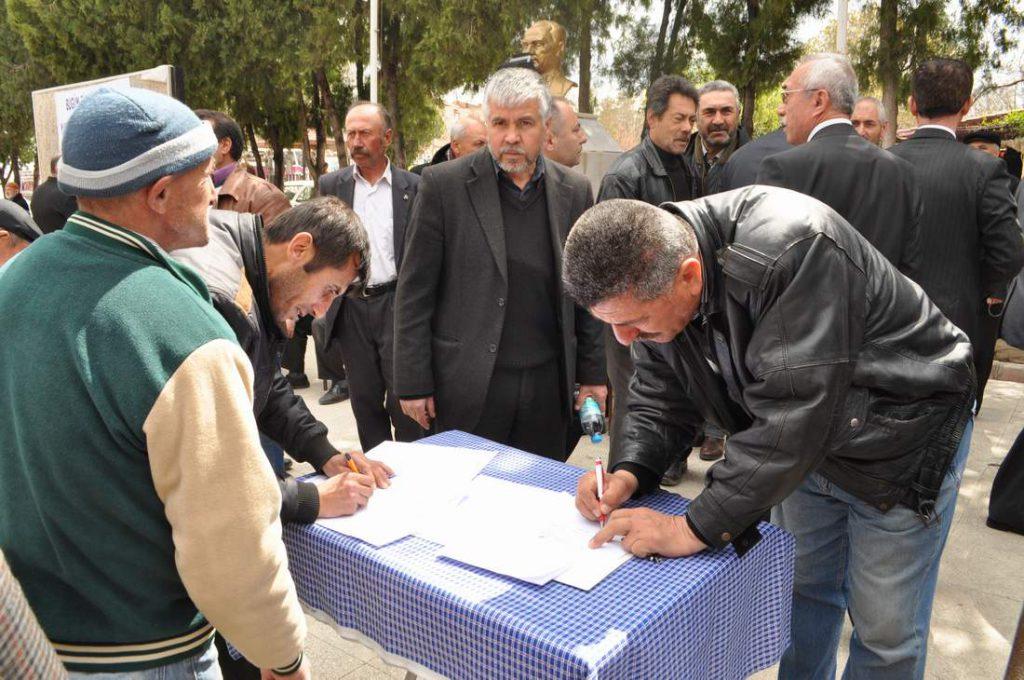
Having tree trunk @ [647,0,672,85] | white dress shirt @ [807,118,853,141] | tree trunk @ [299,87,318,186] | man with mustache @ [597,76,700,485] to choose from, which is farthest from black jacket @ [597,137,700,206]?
tree trunk @ [299,87,318,186]

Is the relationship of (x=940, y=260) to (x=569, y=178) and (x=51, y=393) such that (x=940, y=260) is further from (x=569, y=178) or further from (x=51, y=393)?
(x=51, y=393)

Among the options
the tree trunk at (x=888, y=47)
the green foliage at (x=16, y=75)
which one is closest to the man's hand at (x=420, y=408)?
the tree trunk at (x=888, y=47)

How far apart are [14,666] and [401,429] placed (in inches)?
106

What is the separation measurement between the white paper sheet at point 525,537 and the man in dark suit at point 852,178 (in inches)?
73.1

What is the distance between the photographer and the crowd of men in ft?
3.84

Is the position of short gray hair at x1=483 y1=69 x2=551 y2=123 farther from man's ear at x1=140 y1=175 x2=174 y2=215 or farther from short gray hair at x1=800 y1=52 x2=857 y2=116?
man's ear at x1=140 y1=175 x2=174 y2=215

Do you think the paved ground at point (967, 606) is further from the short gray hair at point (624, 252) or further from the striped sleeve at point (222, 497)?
the short gray hair at point (624, 252)

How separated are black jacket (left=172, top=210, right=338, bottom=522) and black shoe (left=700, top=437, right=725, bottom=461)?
121 inches

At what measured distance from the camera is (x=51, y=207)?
501 cm

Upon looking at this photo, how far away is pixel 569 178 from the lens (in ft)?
10.1

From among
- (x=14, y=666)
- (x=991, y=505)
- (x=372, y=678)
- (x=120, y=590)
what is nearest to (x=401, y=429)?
(x=372, y=678)

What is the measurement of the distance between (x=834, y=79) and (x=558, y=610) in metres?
2.67

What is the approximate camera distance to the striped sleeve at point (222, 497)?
1.14 metres

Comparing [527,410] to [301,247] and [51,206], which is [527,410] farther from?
[51,206]
